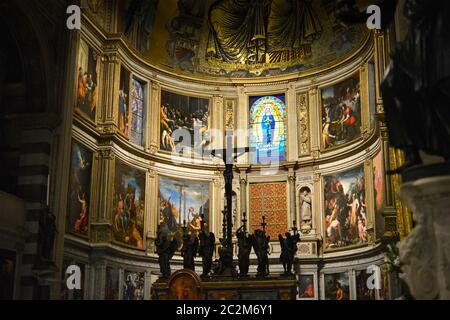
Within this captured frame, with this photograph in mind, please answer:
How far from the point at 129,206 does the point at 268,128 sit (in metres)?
7.50

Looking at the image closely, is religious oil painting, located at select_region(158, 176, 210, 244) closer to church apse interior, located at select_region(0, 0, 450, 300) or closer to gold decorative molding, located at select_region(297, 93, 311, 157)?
church apse interior, located at select_region(0, 0, 450, 300)

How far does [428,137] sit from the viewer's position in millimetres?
6203

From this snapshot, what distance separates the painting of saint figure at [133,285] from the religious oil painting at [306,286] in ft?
20.7

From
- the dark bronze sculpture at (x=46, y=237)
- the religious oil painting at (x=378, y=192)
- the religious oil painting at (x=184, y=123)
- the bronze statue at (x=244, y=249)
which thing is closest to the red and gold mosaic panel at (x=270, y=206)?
the religious oil painting at (x=184, y=123)

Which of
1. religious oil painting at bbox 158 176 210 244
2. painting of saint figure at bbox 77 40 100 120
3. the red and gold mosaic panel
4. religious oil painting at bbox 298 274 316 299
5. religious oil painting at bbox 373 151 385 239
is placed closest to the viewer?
religious oil painting at bbox 373 151 385 239

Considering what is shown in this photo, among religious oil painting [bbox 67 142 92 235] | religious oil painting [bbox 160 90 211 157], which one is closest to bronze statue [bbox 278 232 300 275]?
religious oil painting [bbox 67 142 92 235]

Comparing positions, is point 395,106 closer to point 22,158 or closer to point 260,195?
point 22,158

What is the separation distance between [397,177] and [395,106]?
31.0 feet

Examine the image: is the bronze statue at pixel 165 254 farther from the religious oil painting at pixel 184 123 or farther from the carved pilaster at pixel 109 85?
the religious oil painting at pixel 184 123

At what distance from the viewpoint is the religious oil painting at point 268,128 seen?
27562mm

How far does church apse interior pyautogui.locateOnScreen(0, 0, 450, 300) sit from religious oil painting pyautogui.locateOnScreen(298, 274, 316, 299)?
0.08m

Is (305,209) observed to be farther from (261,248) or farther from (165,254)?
(165,254)

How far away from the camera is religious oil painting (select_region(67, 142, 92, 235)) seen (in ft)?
68.6
